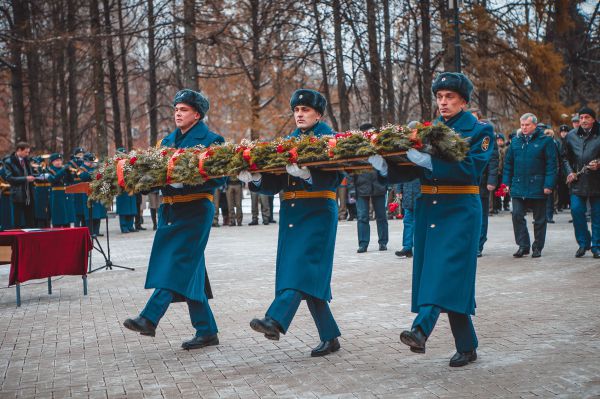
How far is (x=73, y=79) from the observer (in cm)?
2956

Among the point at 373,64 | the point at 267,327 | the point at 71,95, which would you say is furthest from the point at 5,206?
the point at 267,327

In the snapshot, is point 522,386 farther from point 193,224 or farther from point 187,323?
point 187,323

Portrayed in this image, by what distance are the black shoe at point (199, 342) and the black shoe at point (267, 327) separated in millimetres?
1141

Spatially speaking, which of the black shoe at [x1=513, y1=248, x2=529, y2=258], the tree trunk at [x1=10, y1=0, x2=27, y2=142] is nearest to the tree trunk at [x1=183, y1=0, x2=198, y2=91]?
the tree trunk at [x1=10, y1=0, x2=27, y2=142]

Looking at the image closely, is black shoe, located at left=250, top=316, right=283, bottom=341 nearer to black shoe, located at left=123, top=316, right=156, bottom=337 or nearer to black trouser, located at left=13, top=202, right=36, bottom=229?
black shoe, located at left=123, top=316, right=156, bottom=337

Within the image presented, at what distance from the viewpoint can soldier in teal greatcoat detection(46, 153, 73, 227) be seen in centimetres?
2012

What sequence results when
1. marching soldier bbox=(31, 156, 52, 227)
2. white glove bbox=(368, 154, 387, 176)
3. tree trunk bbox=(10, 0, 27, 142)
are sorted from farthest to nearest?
tree trunk bbox=(10, 0, 27, 142) < marching soldier bbox=(31, 156, 52, 227) < white glove bbox=(368, 154, 387, 176)

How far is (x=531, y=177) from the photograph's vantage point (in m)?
12.6

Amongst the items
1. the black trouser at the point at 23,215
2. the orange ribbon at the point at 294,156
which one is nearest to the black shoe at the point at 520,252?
the orange ribbon at the point at 294,156

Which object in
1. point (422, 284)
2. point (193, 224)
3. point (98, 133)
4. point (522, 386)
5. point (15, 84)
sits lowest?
point (522, 386)

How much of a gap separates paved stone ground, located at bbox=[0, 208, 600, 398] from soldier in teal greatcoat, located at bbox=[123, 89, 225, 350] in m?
0.31

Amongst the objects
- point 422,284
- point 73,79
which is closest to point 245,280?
point 422,284

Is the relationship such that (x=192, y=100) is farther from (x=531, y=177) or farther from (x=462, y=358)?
(x=531, y=177)

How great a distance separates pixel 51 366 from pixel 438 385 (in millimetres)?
3088
